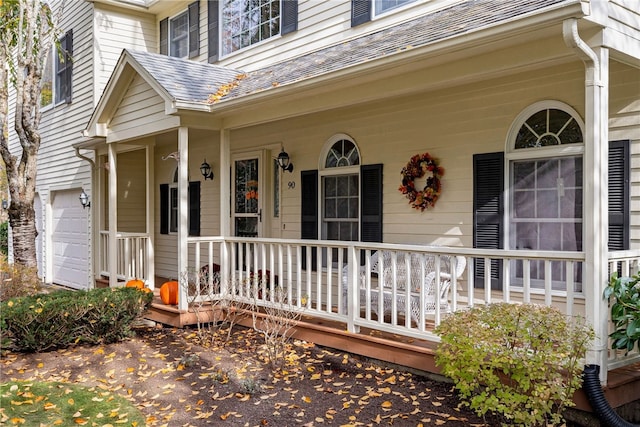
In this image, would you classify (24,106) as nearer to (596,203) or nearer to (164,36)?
(164,36)

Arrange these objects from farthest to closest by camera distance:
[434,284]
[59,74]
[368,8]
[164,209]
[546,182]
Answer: [59,74] → [164,209] → [368,8] → [434,284] → [546,182]

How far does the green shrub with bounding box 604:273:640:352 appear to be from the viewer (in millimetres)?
4105

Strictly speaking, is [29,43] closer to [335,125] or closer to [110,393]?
[335,125]

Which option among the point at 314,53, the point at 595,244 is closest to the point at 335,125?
the point at 314,53

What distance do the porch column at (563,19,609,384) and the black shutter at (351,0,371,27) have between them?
403 centimetres

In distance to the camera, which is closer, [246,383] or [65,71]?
[246,383]

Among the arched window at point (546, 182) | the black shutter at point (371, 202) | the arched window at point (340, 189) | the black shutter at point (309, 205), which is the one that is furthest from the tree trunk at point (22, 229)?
the arched window at point (546, 182)

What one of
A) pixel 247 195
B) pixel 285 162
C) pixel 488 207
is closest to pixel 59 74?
pixel 247 195

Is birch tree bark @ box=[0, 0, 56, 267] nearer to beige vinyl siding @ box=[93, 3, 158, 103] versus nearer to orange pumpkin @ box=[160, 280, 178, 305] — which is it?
beige vinyl siding @ box=[93, 3, 158, 103]

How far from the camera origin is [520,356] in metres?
3.69

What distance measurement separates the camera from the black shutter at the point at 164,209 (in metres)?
11.7

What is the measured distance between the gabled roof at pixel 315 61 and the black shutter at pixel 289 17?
60 centimetres

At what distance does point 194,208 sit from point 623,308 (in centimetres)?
825

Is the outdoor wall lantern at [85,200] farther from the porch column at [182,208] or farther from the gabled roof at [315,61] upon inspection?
the porch column at [182,208]
